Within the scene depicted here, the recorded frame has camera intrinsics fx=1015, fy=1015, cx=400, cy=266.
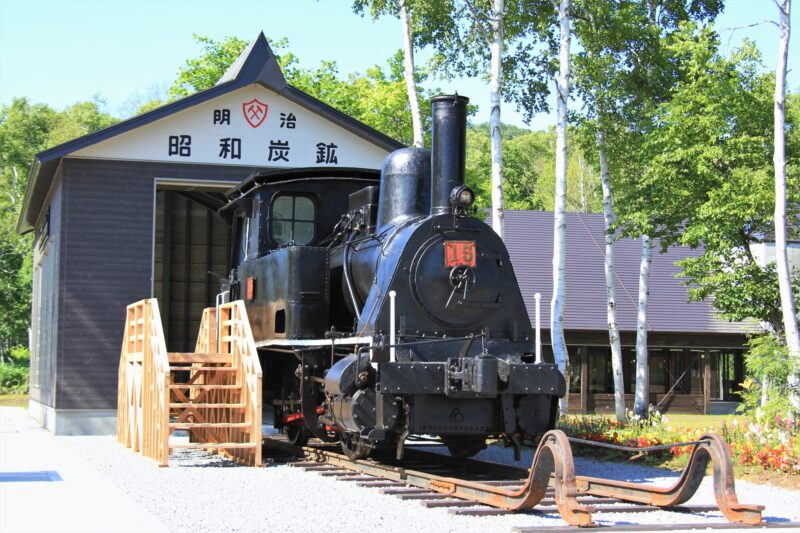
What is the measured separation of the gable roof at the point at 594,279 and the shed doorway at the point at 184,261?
11.5 metres

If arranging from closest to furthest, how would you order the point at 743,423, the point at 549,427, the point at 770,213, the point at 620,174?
the point at 549,427
the point at 743,423
the point at 770,213
the point at 620,174

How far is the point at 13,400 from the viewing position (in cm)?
3675

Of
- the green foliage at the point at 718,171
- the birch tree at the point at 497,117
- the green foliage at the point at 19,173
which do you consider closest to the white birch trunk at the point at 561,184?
the birch tree at the point at 497,117

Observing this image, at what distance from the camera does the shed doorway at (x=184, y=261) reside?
24.6 meters

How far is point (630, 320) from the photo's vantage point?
32.2 meters

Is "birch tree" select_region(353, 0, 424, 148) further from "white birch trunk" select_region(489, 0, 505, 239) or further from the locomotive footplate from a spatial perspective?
the locomotive footplate

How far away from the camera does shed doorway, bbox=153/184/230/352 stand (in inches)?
969

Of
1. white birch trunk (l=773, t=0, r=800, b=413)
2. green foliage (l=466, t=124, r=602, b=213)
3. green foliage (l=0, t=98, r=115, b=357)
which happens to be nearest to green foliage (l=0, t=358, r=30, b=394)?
green foliage (l=0, t=98, r=115, b=357)

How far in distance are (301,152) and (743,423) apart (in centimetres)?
945

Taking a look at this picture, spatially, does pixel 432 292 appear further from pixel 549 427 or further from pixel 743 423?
pixel 743 423

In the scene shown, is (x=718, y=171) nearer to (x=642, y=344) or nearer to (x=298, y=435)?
(x=642, y=344)

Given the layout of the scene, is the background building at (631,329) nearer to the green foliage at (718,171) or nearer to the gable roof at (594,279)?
the gable roof at (594,279)

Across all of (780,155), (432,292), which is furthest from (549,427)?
(780,155)

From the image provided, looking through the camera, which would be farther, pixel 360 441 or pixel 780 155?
pixel 780 155
